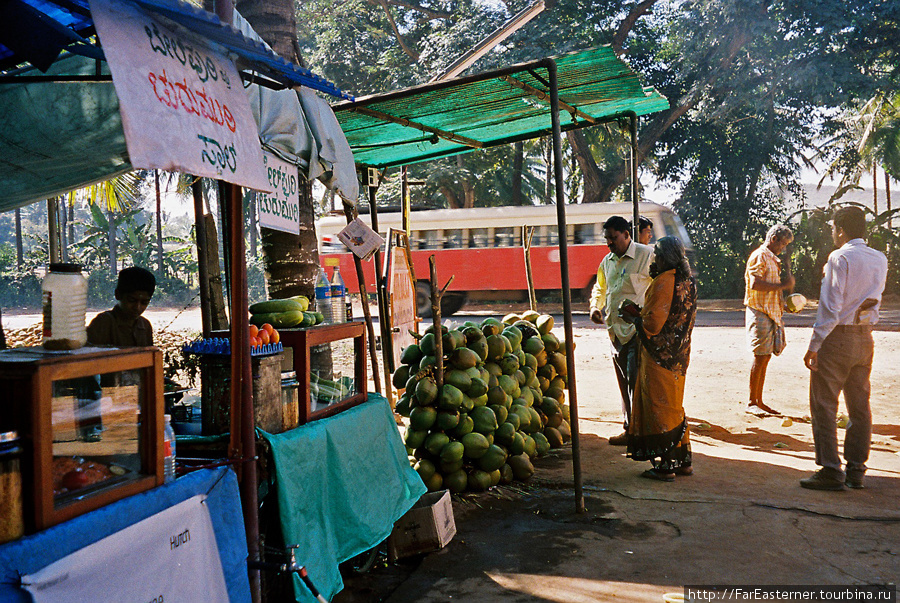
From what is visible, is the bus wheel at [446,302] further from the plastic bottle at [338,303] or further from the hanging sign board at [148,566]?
the hanging sign board at [148,566]

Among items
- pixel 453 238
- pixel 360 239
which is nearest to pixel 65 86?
pixel 360 239

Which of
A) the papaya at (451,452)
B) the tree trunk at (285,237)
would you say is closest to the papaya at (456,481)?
the papaya at (451,452)

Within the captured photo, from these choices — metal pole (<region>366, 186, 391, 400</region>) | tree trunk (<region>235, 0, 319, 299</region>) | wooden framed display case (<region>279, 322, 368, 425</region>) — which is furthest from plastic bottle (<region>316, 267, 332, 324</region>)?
metal pole (<region>366, 186, 391, 400</region>)

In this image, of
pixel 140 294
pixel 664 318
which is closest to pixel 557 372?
pixel 664 318

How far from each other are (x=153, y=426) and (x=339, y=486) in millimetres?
1238

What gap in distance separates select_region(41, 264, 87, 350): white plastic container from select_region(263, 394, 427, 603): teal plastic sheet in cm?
93

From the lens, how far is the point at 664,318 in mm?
4898

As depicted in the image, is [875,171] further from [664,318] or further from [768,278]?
[664,318]

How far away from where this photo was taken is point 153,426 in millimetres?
2170

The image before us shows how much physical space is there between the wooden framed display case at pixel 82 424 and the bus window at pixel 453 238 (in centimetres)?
1745

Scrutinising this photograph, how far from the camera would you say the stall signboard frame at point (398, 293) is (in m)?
6.84

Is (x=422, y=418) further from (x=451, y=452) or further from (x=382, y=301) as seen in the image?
(x=382, y=301)

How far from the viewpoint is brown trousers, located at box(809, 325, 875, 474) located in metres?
4.59

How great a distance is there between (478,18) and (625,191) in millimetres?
10891
